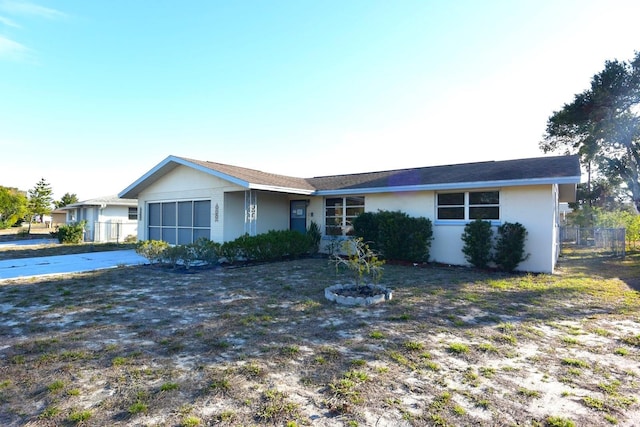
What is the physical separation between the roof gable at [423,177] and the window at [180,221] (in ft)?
4.73

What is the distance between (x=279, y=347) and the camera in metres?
4.20

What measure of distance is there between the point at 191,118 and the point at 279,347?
14.4 metres

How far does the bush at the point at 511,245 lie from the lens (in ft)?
31.6

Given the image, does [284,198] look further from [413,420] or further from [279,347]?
[413,420]

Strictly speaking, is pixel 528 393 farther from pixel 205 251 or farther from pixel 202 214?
pixel 202 214

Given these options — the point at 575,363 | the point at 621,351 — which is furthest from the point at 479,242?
the point at 575,363

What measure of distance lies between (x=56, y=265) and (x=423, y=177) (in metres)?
12.9

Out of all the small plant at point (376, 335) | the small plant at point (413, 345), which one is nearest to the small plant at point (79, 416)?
the small plant at point (376, 335)

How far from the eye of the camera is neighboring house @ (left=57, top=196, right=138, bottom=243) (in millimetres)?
22688

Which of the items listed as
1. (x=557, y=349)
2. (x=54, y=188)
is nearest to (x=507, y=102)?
(x=557, y=349)

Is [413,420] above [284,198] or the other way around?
the other way around

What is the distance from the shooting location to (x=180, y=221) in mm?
14852

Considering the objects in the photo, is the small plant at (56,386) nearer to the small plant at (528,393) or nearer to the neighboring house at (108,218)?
the small plant at (528,393)

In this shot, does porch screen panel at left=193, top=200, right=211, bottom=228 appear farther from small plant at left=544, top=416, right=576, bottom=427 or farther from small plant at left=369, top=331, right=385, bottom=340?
small plant at left=544, top=416, right=576, bottom=427
